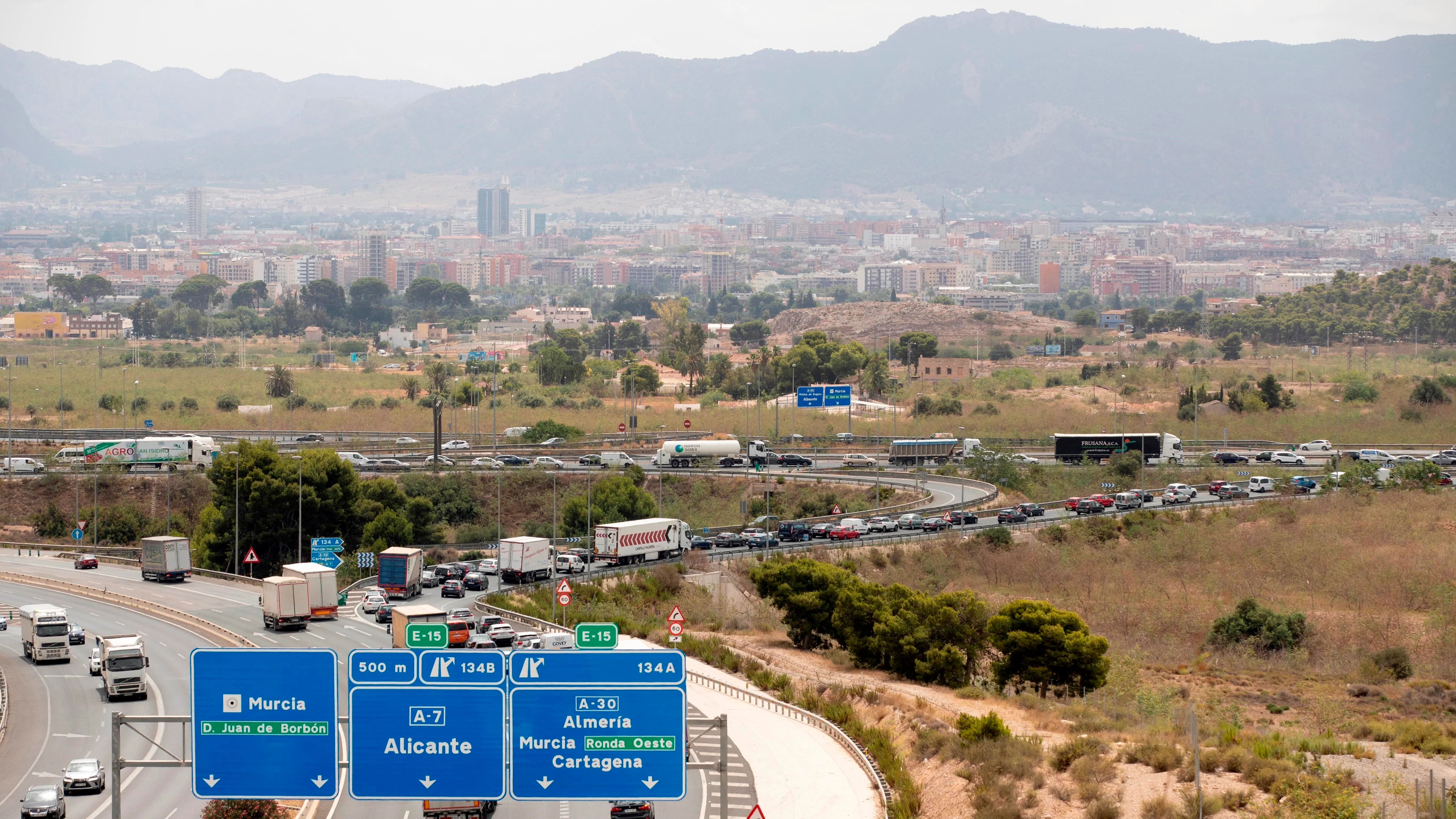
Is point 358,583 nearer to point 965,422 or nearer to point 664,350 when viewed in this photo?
point 965,422

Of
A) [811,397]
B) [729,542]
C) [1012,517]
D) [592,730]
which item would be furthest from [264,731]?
[811,397]

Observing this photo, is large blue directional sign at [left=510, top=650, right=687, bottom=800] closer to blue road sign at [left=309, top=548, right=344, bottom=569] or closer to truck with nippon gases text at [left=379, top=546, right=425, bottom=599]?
truck with nippon gases text at [left=379, top=546, right=425, bottom=599]

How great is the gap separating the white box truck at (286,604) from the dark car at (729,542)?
22408 millimetres

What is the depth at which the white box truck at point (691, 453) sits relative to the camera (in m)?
82.1

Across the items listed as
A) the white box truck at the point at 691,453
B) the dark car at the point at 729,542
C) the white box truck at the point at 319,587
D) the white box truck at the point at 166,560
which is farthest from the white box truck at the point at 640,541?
the white box truck at the point at 691,453

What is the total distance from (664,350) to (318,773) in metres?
139

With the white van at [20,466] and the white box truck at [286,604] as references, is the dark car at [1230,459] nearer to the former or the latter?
the white box truck at [286,604]

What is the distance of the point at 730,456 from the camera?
3300 inches

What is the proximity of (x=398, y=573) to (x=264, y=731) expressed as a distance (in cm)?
3119

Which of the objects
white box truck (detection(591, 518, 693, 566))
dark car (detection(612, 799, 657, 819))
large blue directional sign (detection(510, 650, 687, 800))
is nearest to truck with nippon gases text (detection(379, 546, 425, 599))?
white box truck (detection(591, 518, 693, 566))

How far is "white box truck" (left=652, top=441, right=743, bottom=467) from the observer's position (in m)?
82.1

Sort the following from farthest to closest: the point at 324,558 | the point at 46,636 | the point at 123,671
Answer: the point at 324,558 → the point at 46,636 → the point at 123,671

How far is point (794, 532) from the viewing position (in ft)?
214

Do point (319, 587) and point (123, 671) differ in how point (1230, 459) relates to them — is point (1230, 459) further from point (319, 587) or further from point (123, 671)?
point (123, 671)
